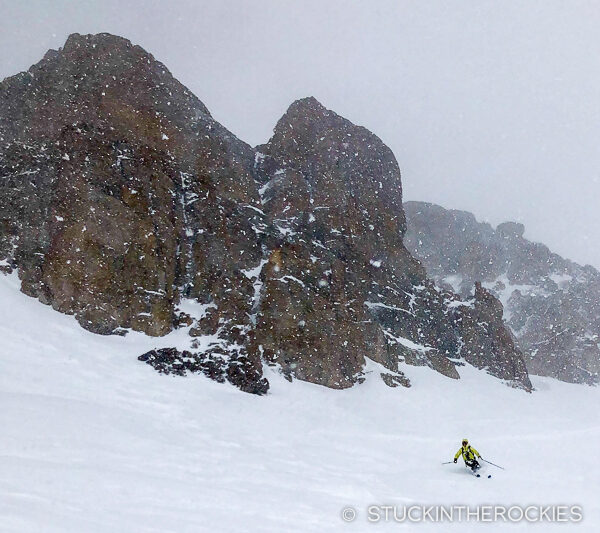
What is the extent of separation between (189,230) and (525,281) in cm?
7765

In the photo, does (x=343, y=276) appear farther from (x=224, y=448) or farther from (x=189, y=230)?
(x=224, y=448)

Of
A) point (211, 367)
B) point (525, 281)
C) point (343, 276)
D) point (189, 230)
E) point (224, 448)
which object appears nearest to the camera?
point (224, 448)

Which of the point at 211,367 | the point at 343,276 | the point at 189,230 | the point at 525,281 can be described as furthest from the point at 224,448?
the point at 525,281

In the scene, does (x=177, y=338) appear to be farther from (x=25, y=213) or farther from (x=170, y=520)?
(x=170, y=520)

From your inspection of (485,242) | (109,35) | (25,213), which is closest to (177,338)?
(25,213)

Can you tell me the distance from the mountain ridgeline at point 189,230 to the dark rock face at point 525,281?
2810cm

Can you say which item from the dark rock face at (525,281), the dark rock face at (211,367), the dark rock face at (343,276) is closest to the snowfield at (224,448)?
the dark rock face at (211,367)

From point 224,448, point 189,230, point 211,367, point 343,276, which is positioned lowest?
point 224,448

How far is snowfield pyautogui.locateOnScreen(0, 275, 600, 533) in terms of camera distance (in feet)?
28.1

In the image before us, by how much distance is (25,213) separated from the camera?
28969 millimetres

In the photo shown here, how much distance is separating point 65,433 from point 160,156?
86.3 ft

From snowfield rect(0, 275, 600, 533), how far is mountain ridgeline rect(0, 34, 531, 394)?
201 centimetres

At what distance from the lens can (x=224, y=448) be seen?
15.1 meters

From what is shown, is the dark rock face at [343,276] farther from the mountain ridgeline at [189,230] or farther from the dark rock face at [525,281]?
the dark rock face at [525,281]
